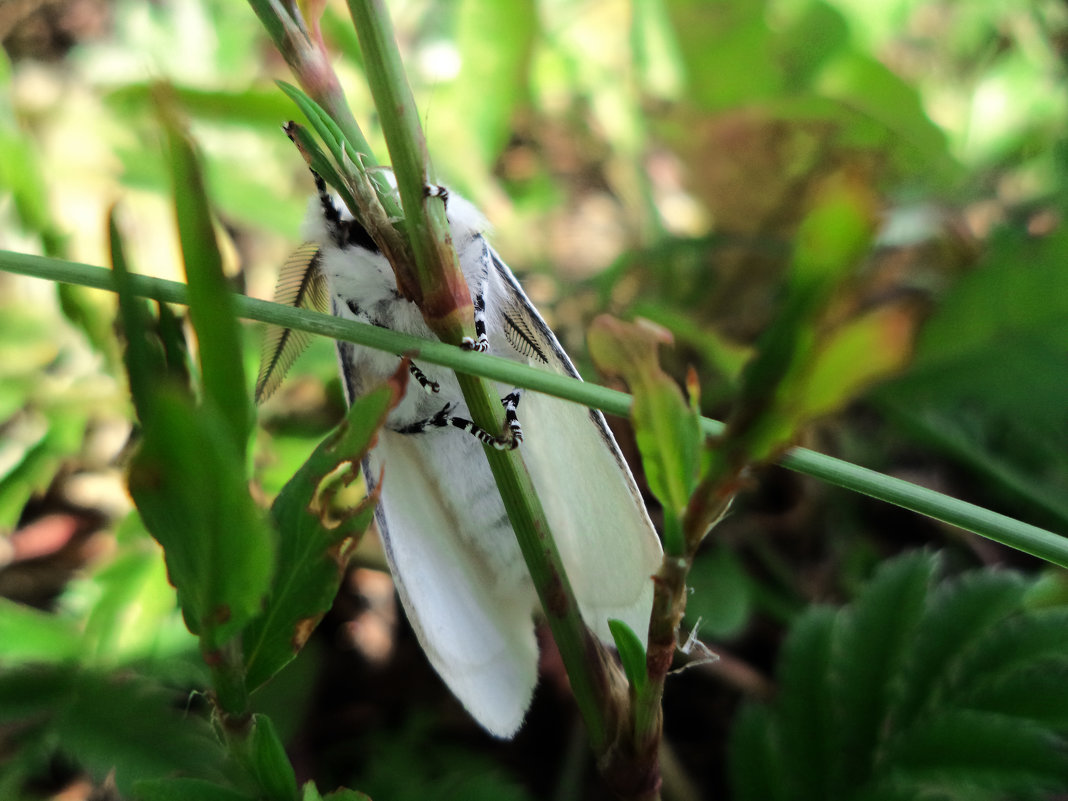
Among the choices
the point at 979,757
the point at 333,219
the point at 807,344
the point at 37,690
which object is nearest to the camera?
the point at 807,344

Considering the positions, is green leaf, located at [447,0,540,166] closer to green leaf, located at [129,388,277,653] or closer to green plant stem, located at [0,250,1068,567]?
green plant stem, located at [0,250,1068,567]

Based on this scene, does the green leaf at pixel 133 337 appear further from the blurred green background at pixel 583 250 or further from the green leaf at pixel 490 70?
the green leaf at pixel 490 70

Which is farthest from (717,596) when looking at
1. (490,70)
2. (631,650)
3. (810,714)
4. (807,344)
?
(490,70)

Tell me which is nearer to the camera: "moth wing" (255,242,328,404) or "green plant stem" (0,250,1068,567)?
"green plant stem" (0,250,1068,567)

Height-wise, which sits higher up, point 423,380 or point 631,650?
point 423,380

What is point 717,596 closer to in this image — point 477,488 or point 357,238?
point 477,488

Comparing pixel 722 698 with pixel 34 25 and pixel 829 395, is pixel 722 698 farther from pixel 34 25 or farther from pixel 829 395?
pixel 34 25

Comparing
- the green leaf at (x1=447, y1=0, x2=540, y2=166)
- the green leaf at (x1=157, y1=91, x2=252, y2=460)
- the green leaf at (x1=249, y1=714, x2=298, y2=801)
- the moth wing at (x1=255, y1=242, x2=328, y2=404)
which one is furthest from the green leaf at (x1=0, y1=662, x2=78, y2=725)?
the green leaf at (x1=447, y1=0, x2=540, y2=166)
